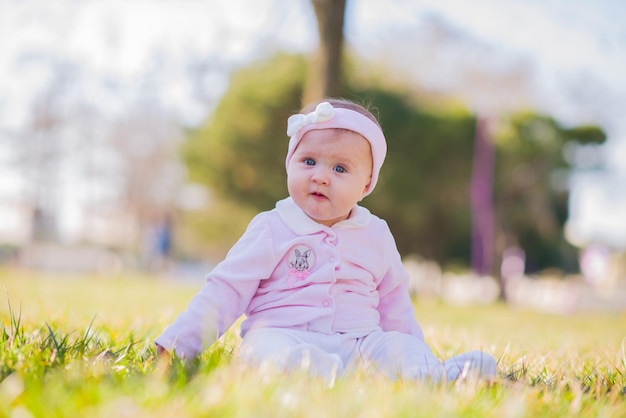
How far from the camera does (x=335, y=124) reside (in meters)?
2.69

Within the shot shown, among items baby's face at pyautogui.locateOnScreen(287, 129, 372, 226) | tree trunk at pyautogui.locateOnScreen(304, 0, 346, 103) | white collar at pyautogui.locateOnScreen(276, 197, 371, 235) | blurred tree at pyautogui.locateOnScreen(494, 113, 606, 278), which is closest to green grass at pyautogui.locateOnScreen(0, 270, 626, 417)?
white collar at pyautogui.locateOnScreen(276, 197, 371, 235)

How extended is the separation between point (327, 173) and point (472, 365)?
901mm

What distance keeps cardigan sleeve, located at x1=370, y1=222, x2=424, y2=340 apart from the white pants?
236 millimetres

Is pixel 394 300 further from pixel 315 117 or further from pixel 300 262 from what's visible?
pixel 315 117

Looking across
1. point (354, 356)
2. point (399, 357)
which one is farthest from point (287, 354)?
point (399, 357)

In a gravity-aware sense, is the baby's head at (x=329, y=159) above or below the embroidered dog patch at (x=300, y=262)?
above

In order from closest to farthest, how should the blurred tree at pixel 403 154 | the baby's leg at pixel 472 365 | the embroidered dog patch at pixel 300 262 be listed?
the baby's leg at pixel 472 365 < the embroidered dog patch at pixel 300 262 < the blurred tree at pixel 403 154

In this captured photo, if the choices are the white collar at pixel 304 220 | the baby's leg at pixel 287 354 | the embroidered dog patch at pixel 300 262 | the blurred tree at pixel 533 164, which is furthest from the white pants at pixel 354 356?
the blurred tree at pixel 533 164

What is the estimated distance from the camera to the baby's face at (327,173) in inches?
105

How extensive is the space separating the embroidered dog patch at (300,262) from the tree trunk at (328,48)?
696 cm

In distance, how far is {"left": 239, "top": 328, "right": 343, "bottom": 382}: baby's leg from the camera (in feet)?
6.91

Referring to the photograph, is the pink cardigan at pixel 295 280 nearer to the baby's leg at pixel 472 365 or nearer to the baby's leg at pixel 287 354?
the baby's leg at pixel 287 354

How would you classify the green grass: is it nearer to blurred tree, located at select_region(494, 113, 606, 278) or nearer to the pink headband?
the pink headband

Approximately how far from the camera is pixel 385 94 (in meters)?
21.9
